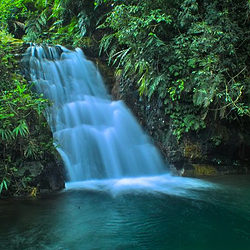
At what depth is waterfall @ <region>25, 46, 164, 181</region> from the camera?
6734 mm

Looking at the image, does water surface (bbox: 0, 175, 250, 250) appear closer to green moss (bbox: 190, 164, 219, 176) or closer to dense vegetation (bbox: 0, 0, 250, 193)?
green moss (bbox: 190, 164, 219, 176)

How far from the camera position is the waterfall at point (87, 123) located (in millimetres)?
6734

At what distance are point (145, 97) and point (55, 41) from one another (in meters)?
5.05

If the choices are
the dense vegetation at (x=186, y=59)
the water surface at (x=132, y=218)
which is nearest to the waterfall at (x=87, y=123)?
the dense vegetation at (x=186, y=59)

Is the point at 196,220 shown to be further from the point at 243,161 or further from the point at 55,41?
the point at 55,41

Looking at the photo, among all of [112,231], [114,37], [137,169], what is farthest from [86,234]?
[114,37]

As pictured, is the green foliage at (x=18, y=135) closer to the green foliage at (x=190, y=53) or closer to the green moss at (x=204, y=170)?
the green foliage at (x=190, y=53)

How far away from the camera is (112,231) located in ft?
11.7

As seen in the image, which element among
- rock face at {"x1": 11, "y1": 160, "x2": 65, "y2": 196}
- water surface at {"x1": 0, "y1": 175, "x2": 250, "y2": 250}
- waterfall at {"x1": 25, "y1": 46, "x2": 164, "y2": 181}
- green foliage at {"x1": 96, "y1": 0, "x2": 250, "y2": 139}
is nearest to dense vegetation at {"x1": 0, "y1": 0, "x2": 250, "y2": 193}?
green foliage at {"x1": 96, "y1": 0, "x2": 250, "y2": 139}

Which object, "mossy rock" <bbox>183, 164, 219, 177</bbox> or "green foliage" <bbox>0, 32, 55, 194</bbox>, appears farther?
"mossy rock" <bbox>183, 164, 219, 177</bbox>

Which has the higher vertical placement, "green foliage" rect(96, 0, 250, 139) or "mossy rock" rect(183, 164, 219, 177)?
"green foliage" rect(96, 0, 250, 139)

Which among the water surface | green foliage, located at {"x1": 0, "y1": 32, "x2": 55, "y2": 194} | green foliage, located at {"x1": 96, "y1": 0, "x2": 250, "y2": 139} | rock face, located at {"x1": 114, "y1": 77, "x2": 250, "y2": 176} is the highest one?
green foliage, located at {"x1": 96, "y1": 0, "x2": 250, "y2": 139}

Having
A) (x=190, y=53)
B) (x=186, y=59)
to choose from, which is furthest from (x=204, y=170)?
(x=190, y=53)

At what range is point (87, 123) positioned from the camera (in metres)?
7.60
